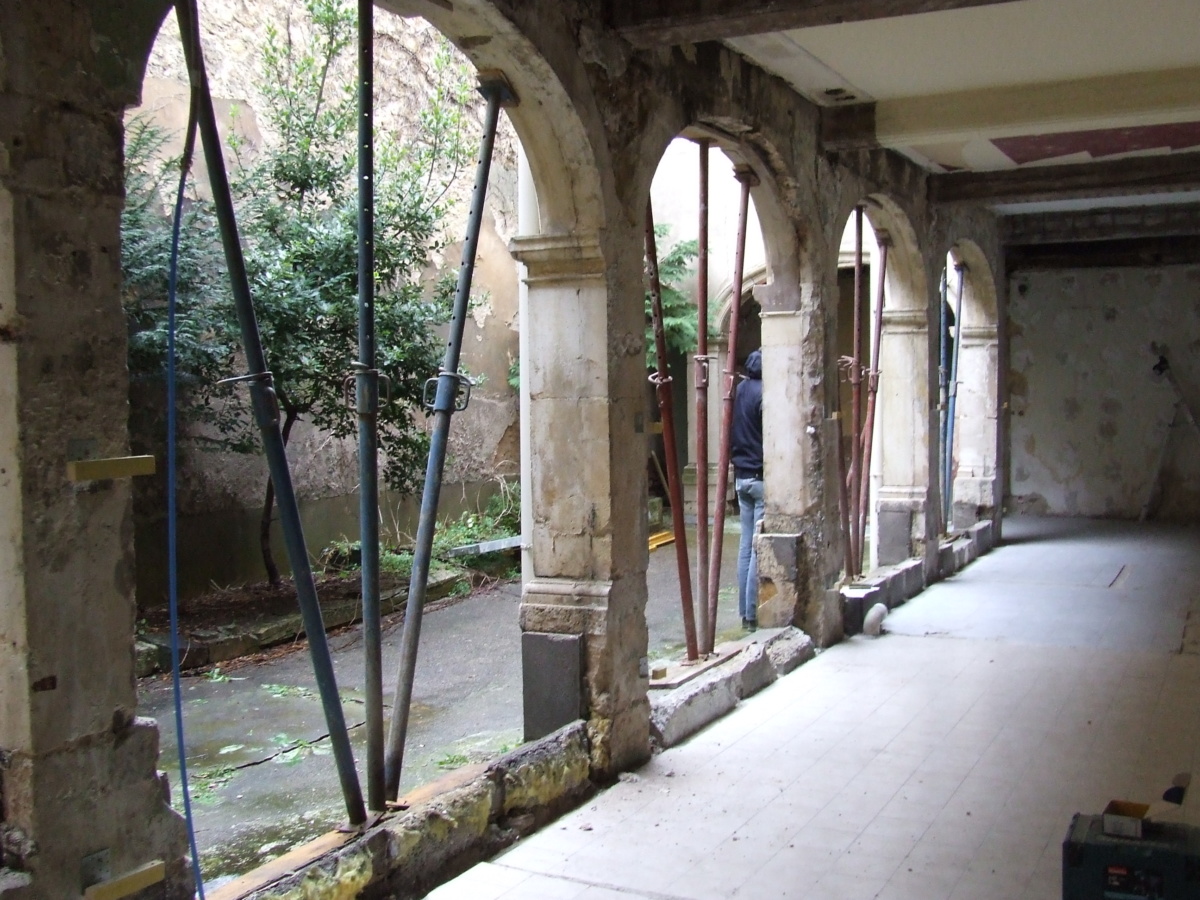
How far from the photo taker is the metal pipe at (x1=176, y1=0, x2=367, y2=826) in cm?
263

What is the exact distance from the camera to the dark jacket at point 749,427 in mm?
6672

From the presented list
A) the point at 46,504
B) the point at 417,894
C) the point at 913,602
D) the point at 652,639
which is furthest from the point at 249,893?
the point at 913,602

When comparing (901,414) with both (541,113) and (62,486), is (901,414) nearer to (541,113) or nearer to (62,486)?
(541,113)

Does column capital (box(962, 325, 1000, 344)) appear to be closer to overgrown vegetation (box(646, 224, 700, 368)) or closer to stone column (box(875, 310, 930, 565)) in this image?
stone column (box(875, 310, 930, 565))

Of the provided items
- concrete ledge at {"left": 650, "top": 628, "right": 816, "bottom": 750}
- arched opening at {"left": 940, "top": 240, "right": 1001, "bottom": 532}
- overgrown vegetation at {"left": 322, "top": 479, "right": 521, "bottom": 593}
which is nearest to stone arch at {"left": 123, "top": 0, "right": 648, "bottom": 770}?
concrete ledge at {"left": 650, "top": 628, "right": 816, "bottom": 750}

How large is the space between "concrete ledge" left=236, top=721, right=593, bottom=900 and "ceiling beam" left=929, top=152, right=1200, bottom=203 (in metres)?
5.87

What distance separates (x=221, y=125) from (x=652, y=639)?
4849 millimetres

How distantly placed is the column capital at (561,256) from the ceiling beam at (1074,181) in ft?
17.0

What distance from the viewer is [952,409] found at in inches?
396

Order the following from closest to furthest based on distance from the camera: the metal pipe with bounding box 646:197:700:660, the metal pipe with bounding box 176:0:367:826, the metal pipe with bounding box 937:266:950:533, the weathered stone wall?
1. the metal pipe with bounding box 176:0:367:826
2. the metal pipe with bounding box 646:197:700:660
3. the weathered stone wall
4. the metal pipe with bounding box 937:266:950:533

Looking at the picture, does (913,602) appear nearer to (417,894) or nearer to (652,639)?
(652,639)

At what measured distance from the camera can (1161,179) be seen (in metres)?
7.87

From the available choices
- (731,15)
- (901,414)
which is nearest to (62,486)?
(731,15)

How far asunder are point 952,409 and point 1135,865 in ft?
26.2
